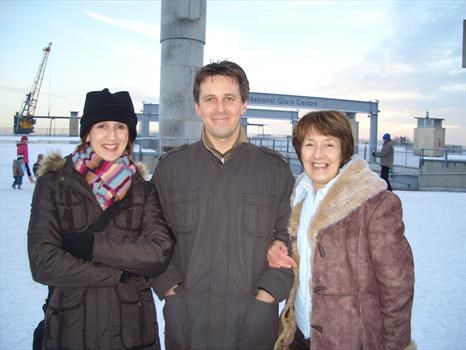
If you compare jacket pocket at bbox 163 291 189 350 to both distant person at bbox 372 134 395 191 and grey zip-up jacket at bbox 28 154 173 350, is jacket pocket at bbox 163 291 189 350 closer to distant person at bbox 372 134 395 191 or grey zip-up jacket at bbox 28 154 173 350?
grey zip-up jacket at bbox 28 154 173 350

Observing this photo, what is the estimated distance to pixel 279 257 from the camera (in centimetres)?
235

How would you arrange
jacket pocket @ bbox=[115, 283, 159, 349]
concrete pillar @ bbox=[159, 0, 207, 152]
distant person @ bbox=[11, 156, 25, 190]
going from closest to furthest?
jacket pocket @ bbox=[115, 283, 159, 349] < concrete pillar @ bbox=[159, 0, 207, 152] < distant person @ bbox=[11, 156, 25, 190]

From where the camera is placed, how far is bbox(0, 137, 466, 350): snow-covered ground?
3.97m

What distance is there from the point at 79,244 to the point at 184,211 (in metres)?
0.68

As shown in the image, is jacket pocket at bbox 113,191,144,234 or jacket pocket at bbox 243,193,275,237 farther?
jacket pocket at bbox 243,193,275,237

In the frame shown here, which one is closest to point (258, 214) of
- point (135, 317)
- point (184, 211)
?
point (184, 211)

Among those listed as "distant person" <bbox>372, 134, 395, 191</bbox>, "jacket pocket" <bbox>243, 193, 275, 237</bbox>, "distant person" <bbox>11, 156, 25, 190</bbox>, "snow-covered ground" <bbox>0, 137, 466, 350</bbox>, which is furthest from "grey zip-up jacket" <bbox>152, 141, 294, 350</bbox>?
"distant person" <bbox>11, 156, 25, 190</bbox>

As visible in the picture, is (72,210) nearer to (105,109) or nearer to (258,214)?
(105,109)

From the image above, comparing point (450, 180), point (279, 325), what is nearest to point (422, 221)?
point (279, 325)

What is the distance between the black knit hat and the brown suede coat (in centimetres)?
140

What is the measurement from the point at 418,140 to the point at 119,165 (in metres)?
32.1

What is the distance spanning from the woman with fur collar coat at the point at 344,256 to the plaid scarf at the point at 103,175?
41.2 inches

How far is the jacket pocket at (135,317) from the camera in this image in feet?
7.02

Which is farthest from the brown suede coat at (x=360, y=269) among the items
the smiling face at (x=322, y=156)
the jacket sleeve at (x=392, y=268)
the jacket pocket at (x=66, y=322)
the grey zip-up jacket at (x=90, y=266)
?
the jacket pocket at (x=66, y=322)
